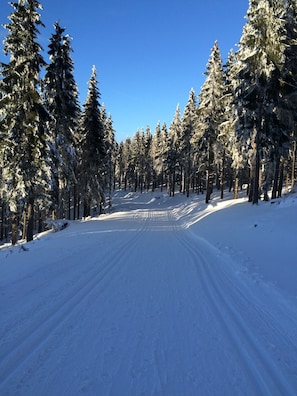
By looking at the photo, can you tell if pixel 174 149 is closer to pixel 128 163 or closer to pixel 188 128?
pixel 188 128

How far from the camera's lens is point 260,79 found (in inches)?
784

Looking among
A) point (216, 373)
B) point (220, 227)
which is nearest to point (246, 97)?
point (220, 227)

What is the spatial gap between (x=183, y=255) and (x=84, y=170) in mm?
21327

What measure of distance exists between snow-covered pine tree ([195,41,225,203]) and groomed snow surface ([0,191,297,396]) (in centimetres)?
2243

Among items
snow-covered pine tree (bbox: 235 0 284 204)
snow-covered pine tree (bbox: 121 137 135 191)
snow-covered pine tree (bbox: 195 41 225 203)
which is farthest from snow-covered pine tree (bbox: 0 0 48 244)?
snow-covered pine tree (bbox: 121 137 135 191)

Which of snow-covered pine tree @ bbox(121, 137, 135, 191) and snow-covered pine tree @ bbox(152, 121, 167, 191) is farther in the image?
snow-covered pine tree @ bbox(121, 137, 135, 191)

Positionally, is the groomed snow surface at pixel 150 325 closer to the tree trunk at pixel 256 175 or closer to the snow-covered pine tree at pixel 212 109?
the tree trunk at pixel 256 175

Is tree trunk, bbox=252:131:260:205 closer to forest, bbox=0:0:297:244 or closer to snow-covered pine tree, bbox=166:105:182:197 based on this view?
forest, bbox=0:0:297:244

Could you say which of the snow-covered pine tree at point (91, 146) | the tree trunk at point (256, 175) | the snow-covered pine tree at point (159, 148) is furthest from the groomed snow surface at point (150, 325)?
the snow-covered pine tree at point (159, 148)

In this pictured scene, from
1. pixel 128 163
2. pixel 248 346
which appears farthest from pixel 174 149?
pixel 248 346

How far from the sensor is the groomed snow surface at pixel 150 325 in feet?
11.7

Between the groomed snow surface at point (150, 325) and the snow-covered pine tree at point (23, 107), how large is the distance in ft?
29.5

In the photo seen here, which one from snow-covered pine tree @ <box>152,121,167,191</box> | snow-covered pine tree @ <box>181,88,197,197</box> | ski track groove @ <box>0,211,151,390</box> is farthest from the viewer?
snow-covered pine tree @ <box>152,121,167,191</box>

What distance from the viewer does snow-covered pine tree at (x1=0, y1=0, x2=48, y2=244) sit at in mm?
17062
